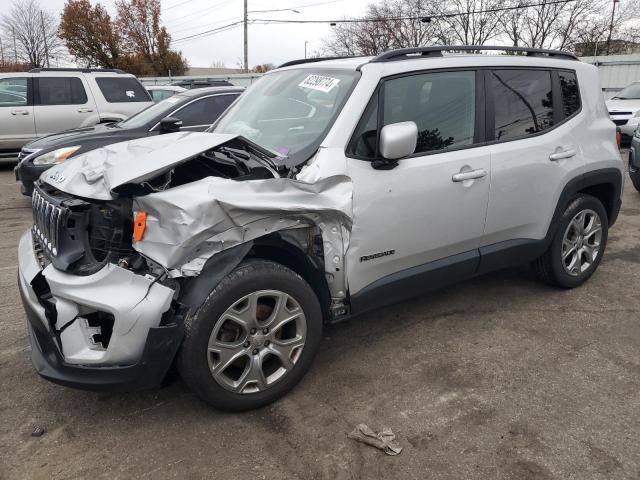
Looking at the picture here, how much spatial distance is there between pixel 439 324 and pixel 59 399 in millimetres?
2505

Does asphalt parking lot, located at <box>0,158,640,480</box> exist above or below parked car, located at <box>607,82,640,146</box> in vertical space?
below

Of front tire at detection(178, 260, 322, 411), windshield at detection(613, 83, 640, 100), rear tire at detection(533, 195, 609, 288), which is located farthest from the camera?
windshield at detection(613, 83, 640, 100)

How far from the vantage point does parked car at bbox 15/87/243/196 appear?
6707 mm

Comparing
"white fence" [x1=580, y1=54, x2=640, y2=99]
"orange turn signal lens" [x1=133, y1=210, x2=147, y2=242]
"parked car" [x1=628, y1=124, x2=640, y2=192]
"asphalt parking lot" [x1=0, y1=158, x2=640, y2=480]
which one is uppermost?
"white fence" [x1=580, y1=54, x2=640, y2=99]

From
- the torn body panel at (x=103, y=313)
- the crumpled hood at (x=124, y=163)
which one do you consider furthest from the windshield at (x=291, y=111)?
the torn body panel at (x=103, y=313)

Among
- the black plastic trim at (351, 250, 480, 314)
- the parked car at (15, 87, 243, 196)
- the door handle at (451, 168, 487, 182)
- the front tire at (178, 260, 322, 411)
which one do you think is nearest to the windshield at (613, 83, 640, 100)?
the parked car at (15, 87, 243, 196)

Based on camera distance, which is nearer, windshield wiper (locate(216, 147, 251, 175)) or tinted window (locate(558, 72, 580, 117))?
windshield wiper (locate(216, 147, 251, 175))

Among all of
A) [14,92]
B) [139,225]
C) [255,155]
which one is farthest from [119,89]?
[139,225]

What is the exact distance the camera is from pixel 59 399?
2.89 m

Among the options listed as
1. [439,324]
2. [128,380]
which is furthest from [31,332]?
[439,324]

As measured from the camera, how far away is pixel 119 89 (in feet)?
33.5

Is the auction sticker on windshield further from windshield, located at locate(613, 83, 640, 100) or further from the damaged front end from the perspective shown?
windshield, located at locate(613, 83, 640, 100)

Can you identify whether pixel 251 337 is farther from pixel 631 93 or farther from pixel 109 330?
pixel 631 93

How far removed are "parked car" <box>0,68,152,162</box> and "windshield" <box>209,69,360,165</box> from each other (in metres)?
7.13
